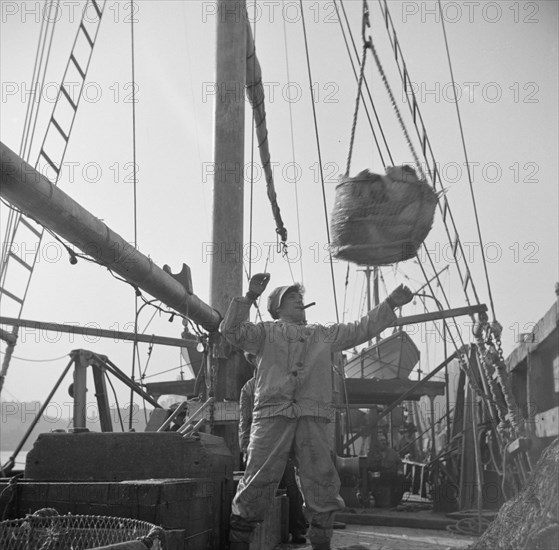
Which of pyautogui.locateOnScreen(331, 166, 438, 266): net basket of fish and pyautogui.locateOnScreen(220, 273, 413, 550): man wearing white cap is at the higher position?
pyautogui.locateOnScreen(331, 166, 438, 266): net basket of fish

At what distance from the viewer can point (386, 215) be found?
12.8 ft

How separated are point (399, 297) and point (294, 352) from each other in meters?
0.75

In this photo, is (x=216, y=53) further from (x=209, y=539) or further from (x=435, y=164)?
(x=209, y=539)

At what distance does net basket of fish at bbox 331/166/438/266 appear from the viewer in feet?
12.7

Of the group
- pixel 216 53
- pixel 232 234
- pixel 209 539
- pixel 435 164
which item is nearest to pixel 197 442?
pixel 209 539

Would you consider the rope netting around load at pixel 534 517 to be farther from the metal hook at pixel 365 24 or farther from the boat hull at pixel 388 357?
the boat hull at pixel 388 357

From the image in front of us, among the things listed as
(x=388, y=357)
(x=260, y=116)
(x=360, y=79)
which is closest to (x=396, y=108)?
(x=360, y=79)

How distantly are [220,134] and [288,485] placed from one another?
3384 mm

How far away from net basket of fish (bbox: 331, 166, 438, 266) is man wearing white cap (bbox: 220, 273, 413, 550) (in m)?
0.58

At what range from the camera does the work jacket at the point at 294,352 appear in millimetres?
4348

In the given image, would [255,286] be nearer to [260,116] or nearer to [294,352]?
[294,352]

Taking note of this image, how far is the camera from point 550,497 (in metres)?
3.09

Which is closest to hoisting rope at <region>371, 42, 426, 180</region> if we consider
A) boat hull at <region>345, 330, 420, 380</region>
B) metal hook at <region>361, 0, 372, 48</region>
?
metal hook at <region>361, 0, 372, 48</region>

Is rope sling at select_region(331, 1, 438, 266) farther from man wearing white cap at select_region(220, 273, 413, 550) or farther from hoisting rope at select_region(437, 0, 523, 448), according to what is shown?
hoisting rope at select_region(437, 0, 523, 448)
